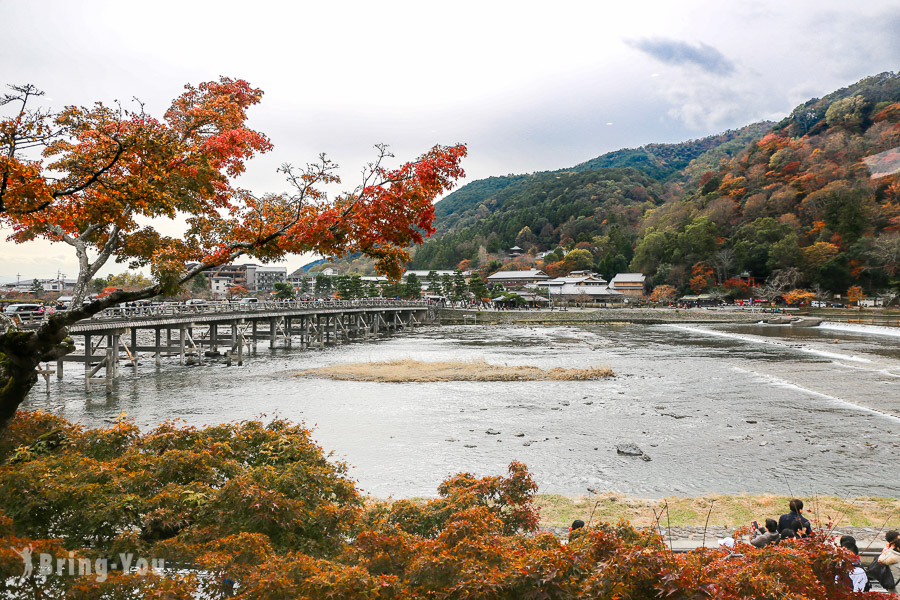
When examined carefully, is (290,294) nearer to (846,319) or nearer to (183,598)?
(846,319)

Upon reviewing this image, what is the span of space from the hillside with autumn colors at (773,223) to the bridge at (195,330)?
1688 inches

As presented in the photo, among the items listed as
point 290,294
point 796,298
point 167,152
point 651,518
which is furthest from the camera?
point 290,294

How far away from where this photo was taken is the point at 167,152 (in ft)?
15.5

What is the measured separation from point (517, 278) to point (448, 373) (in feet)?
211

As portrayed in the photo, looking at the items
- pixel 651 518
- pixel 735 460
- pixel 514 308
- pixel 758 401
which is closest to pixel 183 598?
pixel 651 518

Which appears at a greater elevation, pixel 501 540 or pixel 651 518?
pixel 501 540

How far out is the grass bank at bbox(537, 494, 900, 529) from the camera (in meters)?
7.67

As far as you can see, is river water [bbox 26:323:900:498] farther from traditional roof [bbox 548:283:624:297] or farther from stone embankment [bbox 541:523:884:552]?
traditional roof [bbox 548:283:624:297]

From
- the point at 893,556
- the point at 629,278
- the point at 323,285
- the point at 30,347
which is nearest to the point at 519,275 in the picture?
the point at 629,278

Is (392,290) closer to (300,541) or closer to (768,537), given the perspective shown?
(768,537)

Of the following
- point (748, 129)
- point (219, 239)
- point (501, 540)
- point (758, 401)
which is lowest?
point (758, 401)

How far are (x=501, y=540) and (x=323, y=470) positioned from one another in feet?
6.43

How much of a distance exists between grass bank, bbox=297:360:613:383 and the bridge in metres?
7.40

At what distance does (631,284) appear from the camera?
78188 mm
